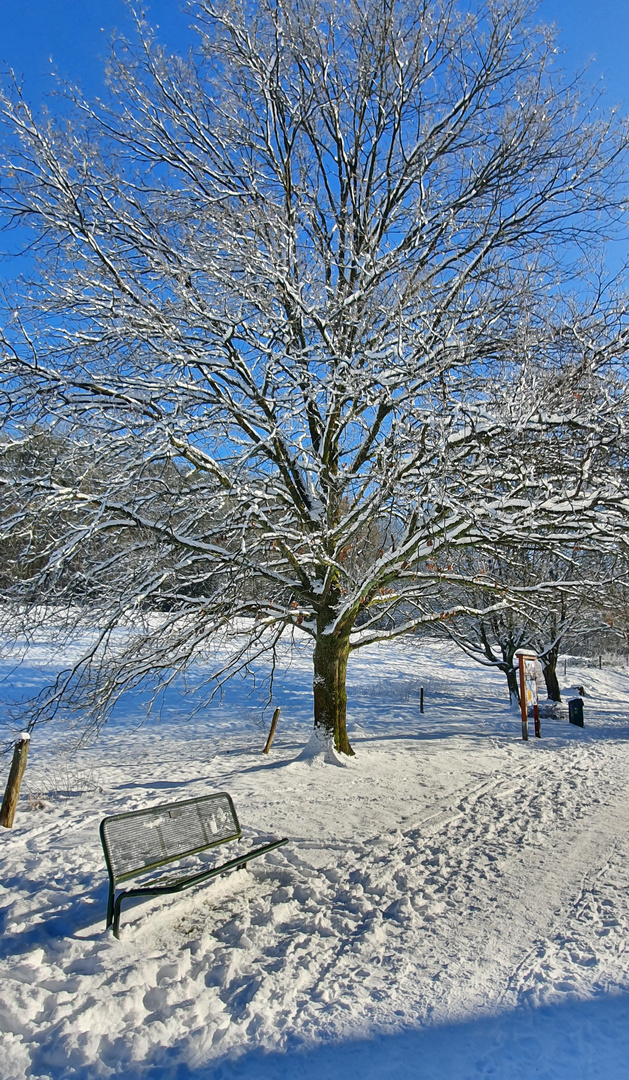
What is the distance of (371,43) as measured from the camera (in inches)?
340

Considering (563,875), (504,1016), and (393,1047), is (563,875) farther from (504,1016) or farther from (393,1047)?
(393,1047)

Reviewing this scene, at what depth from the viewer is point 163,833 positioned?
4809mm

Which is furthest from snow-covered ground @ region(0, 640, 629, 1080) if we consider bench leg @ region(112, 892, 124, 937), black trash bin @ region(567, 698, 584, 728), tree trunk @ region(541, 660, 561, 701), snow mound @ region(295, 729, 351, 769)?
A: tree trunk @ region(541, 660, 561, 701)

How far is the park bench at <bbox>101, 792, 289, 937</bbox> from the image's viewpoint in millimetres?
4203

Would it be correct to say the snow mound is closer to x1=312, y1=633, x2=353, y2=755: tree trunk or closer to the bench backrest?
x1=312, y1=633, x2=353, y2=755: tree trunk

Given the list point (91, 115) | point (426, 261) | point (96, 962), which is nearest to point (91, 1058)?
point (96, 962)

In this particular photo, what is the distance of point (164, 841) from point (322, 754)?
4.72 metres

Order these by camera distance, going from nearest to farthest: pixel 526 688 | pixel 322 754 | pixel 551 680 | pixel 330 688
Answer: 1. pixel 322 754
2. pixel 330 688
3. pixel 526 688
4. pixel 551 680

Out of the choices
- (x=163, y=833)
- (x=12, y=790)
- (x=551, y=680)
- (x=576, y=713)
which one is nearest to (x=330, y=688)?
(x=12, y=790)

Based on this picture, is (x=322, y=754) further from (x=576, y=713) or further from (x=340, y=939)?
(x=576, y=713)

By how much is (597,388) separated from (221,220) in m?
4.81

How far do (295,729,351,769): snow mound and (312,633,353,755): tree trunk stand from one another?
0.12m

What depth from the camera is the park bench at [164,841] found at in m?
4.20

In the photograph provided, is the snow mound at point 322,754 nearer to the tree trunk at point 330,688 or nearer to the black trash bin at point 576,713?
the tree trunk at point 330,688
